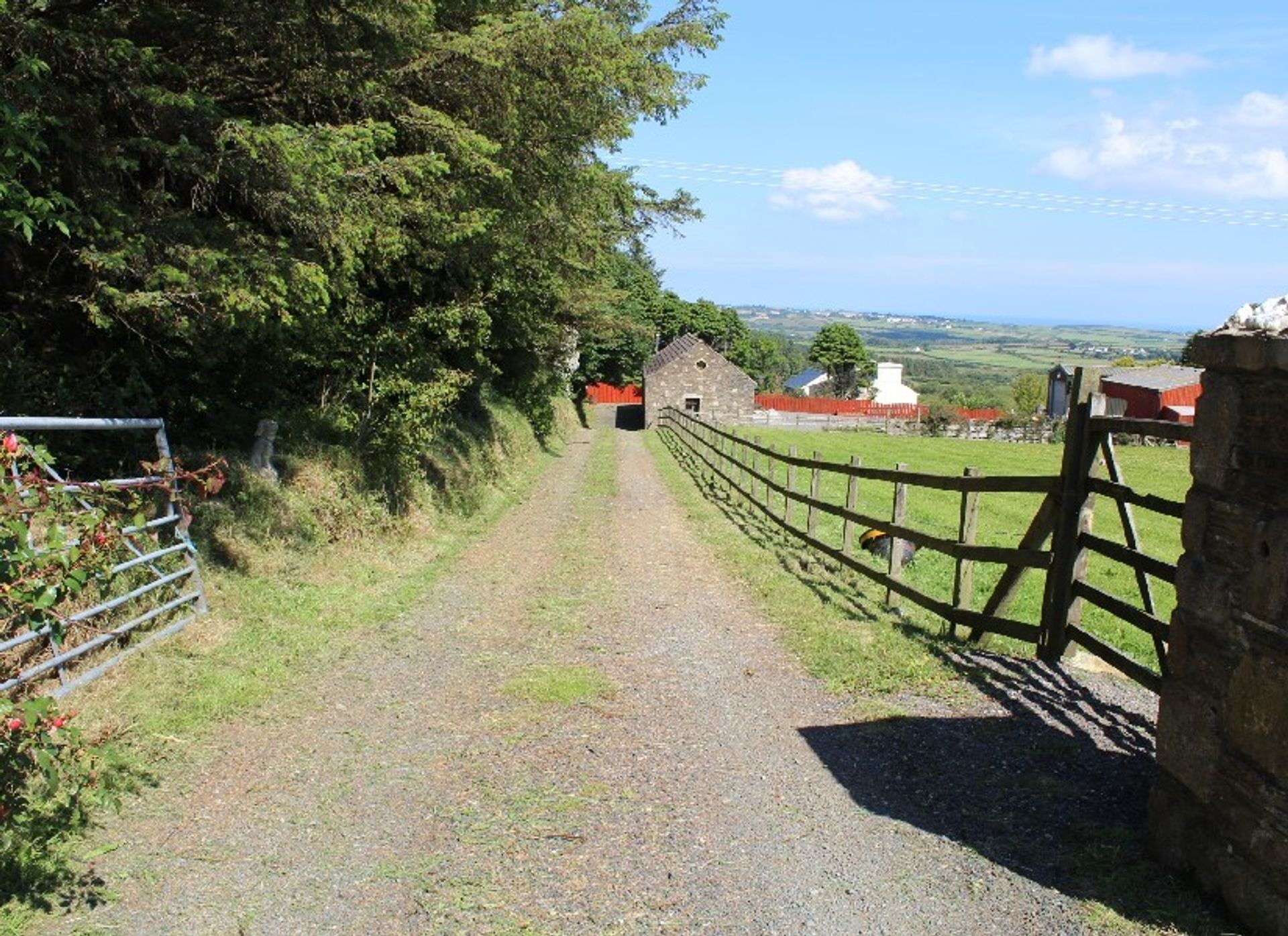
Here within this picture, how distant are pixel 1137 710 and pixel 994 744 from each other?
1016mm

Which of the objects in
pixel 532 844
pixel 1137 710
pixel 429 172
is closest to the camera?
pixel 532 844

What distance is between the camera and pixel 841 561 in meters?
9.68

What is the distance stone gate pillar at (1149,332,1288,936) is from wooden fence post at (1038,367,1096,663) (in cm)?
204

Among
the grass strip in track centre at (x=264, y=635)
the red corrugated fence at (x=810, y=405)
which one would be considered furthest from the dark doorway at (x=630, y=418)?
the grass strip in track centre at (x=264, y=635)

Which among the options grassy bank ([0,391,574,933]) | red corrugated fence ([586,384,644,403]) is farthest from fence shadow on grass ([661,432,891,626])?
red corrugated fence ([586,384,644,403])

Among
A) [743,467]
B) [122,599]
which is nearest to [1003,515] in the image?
[743,467]

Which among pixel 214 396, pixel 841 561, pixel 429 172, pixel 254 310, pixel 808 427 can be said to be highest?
pixel 429 172

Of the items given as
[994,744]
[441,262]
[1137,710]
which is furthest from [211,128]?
[1137,710]

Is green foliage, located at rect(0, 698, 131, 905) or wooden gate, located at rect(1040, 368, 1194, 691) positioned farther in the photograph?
wooden gate, located at rect(1040, 368, 1194, 691)

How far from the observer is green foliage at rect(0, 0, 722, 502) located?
643 centimetres

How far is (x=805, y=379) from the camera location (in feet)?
424

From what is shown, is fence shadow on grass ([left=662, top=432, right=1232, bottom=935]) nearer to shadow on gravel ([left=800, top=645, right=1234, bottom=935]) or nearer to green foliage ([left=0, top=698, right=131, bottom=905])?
shadow on gravel ([left=800, top=645, right=1234, bottom=935])

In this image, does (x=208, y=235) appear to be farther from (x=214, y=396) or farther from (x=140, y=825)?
(x=140, y=825)

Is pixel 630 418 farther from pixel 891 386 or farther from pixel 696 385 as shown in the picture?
pixel 891 386
